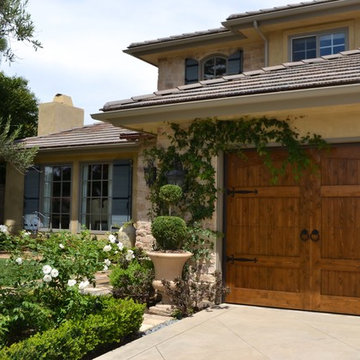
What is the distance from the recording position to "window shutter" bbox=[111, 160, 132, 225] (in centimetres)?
1225

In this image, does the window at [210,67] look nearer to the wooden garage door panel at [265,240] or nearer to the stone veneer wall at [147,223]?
the stone veneer wall at [147,223]

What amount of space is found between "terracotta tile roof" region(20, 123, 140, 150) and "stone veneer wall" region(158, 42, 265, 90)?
7.26 ft

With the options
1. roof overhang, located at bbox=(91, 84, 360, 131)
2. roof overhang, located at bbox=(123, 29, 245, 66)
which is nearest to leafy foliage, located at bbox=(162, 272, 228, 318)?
roof overhang, located at bbox=(91, 84, 360, 131)

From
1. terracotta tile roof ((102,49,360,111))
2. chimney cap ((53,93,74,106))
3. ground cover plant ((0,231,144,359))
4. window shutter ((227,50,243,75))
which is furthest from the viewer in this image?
chimney cap ((53,93,74,106))

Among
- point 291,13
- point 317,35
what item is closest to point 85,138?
point 291,13

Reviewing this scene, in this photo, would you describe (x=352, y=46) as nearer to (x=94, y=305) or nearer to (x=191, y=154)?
(x=191, y=154)

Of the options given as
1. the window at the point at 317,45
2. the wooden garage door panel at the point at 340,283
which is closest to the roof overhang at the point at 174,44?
the window at the point at 317,45

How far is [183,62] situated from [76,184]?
4.93 m

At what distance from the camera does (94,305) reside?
5223 millimetres

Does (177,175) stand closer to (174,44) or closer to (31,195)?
(174,44)

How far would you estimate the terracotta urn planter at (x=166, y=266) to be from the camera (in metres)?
6.71

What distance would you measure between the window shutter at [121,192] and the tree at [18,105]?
8646 millimetres

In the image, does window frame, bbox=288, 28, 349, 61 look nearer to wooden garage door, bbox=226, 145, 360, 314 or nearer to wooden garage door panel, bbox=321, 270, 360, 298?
wooden garage door, bbox=226, 145, 360, 314

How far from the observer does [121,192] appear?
1238 centimetres
